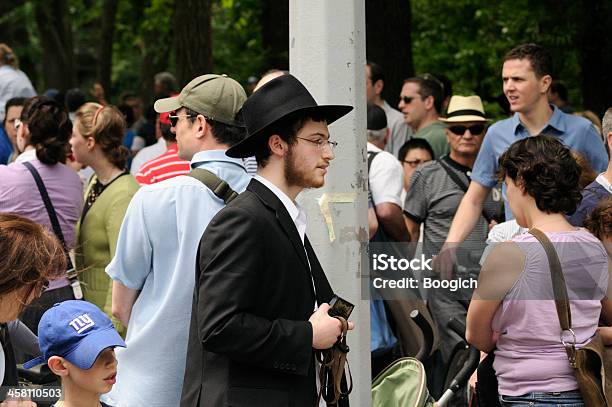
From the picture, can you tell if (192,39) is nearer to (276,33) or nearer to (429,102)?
(276,33)

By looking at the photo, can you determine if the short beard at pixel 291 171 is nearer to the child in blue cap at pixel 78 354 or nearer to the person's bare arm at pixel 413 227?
the child in blue cap at pixel 78 354

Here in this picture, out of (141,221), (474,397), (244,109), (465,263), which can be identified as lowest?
(474,397)

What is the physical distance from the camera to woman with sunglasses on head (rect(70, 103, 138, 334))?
6.61 metres

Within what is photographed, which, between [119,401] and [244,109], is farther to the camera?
[119,401]

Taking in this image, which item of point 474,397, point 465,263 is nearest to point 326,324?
point 474,397

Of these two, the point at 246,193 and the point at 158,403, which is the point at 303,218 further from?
the point at 158,403

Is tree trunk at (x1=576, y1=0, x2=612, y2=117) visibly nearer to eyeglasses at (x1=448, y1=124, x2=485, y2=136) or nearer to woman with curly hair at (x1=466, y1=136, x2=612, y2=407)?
eyeglasses at (x1=448, y1=124, x2=485, y2=136)

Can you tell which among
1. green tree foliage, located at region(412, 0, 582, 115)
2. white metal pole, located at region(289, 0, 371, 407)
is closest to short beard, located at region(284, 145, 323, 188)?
white metal pole, located at region(289, 0, 371, 407)

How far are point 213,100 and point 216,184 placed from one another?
1.21 ft

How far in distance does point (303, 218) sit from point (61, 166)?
131 inches

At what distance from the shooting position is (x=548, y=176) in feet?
15.9

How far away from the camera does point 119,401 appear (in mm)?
4844

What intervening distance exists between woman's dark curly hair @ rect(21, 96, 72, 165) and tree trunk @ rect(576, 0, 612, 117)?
725 cm

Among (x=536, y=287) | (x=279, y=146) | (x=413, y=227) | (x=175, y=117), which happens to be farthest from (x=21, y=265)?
(x=413, y=227)
